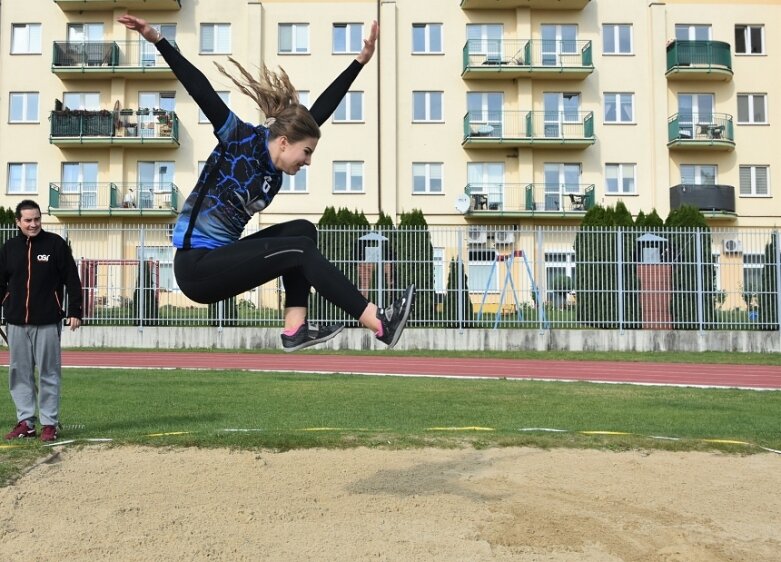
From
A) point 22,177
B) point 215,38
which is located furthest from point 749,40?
point 22,177

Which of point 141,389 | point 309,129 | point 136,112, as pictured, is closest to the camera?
point 309,129

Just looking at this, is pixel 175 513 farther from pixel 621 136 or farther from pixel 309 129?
pixel 621 136

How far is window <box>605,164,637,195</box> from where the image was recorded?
3553 cm

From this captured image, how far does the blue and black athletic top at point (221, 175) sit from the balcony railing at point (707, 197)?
1305 inches

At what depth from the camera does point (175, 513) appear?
520cm

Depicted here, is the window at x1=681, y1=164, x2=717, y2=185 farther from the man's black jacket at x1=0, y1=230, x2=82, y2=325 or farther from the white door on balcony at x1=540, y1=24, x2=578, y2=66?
the man's black jacket at x1=0, y1=230, x2=82, y2=325

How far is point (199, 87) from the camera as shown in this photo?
4395 mm

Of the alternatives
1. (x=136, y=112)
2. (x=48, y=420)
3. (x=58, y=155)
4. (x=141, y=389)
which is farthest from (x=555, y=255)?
(x=58, y=155)

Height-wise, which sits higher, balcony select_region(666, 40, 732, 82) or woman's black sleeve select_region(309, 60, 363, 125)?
balcony select_region(666, 40, 732, 82)

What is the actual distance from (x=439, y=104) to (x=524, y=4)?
593 centimetres

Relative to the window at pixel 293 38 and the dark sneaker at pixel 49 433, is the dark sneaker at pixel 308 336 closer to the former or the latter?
the dark sneaker at pixel 49 433

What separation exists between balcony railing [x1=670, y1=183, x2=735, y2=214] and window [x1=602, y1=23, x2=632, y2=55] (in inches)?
275

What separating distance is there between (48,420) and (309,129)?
483cm

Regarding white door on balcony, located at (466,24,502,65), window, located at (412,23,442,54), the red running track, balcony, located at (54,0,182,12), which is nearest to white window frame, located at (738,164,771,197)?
white door on balcony, located at (466,24,502,65)
